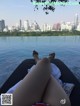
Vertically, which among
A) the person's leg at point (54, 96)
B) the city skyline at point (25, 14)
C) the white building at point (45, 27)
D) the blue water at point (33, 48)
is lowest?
the blue water at point (33, 48)

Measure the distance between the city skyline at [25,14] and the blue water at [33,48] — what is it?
0.78m

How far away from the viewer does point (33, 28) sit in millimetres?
4906

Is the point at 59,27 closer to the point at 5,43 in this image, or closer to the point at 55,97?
the point at 5,43

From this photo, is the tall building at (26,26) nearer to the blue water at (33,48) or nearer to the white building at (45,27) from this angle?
the white building at (45,27)

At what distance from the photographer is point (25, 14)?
5.18 meters

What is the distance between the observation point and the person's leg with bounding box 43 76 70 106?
1206 millimetres

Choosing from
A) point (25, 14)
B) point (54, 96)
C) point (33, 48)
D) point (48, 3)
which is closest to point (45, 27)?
point (25, 14)

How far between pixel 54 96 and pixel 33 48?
4.49 metres

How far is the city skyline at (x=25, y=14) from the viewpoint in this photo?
4.54m

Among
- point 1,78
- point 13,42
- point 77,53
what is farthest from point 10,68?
point 13,42

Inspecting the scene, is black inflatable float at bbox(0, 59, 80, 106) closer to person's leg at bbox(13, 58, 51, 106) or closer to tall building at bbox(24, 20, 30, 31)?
person's leg at bbox(13, 58, 51, 106)

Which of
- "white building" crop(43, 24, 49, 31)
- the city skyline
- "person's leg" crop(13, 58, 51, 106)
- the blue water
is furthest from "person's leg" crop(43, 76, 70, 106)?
"white building" crop(43, 24, 49, 31)

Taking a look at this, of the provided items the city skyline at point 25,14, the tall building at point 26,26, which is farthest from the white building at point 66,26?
the tall building at point 26,26

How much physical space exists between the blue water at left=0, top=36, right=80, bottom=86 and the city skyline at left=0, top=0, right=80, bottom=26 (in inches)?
30.6
